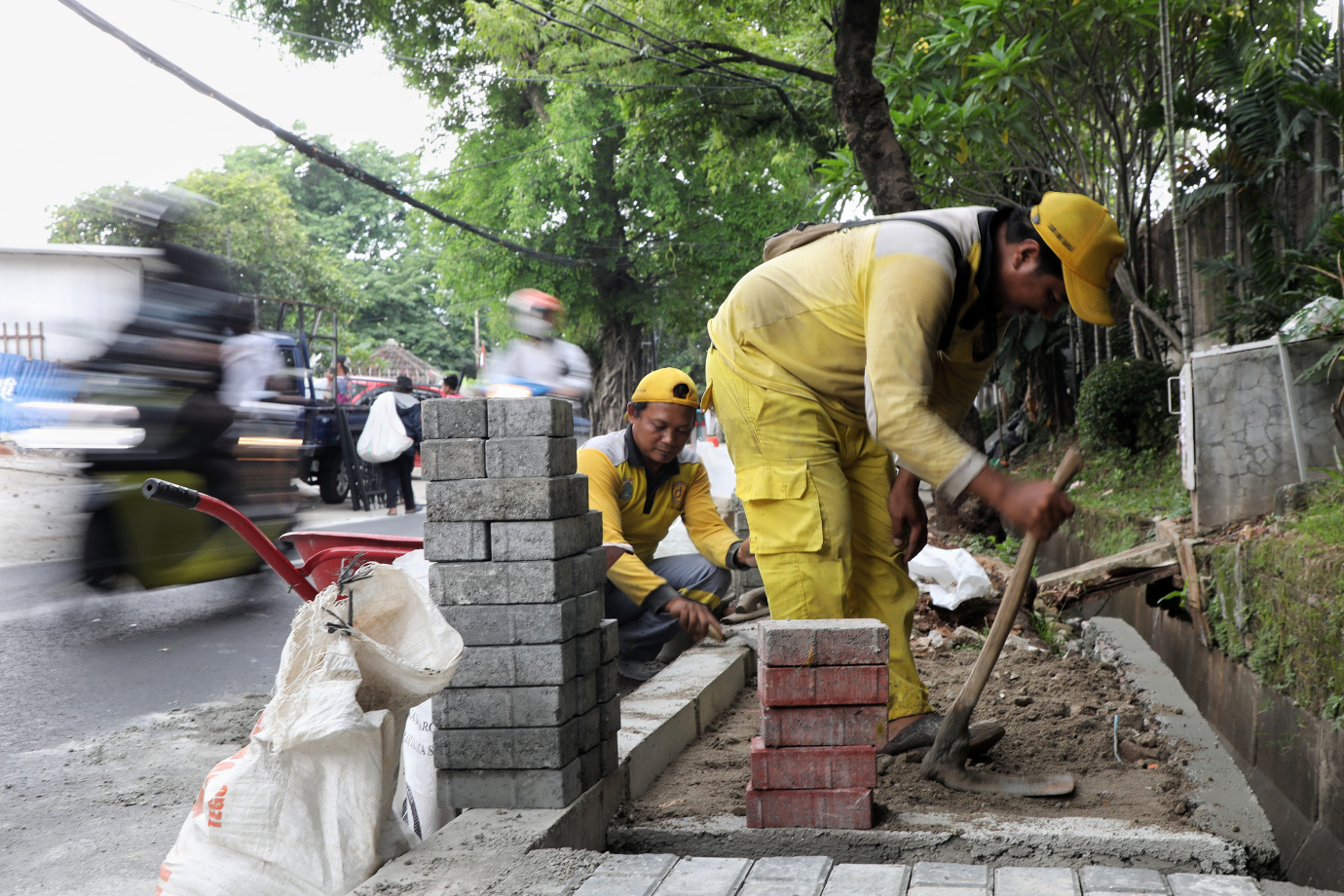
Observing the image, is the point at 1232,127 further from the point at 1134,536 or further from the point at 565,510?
the point at 565,510

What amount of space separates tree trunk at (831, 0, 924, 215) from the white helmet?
2.80 m

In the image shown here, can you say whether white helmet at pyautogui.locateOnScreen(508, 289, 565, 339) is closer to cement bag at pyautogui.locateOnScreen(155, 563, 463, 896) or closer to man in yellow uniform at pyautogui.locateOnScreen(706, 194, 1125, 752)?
man in yellow uniform at pyautogui.locateOnScreen(706, 194, 1125, 752)

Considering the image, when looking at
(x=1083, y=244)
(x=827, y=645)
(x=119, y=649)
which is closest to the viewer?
(x=827, y=645)

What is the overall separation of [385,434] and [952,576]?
8130mm

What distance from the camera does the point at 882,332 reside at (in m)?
2.84

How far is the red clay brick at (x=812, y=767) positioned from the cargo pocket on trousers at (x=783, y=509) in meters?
0.71

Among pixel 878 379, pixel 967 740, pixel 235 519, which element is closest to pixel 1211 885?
pixel 967 740

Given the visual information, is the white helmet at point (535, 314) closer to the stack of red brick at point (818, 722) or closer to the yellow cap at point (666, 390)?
the yellow cap at point (666, 390)

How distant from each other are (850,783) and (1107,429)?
24.8ft

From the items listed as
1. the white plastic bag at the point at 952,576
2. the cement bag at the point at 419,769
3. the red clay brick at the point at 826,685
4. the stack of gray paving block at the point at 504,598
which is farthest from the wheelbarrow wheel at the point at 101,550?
the red clay brick at the point at 826,685

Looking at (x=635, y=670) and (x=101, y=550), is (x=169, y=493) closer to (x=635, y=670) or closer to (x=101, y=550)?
(x=635, y=670)

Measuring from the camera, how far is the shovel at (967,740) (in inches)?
118

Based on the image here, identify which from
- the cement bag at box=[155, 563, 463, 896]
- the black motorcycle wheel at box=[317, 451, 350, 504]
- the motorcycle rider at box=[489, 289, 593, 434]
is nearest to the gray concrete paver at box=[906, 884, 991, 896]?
the cement bag at box=[155, 563, 463, 896]

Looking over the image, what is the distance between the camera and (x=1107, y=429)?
30.6 feet
